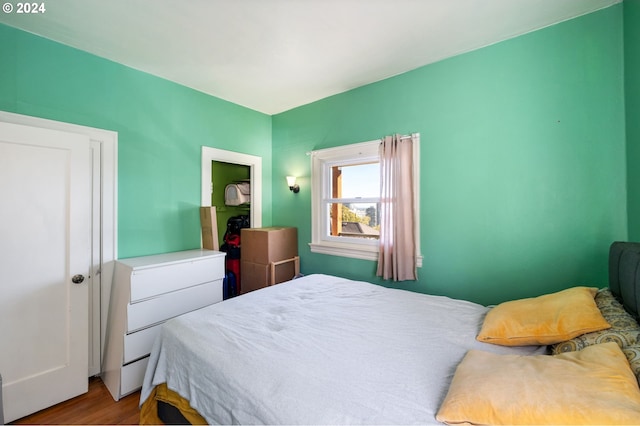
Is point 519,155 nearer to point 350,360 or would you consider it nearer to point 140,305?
point 350,360

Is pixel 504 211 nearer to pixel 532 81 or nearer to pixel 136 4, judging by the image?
pixel 532 81

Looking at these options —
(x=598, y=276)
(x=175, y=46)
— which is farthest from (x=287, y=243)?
(x=598, y=276)

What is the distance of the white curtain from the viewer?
252 cm

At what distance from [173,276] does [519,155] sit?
118 inches

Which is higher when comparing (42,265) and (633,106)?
(633,106)

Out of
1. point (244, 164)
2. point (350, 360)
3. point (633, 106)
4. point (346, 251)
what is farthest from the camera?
point (244, 164)

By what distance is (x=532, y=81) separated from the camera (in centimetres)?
200

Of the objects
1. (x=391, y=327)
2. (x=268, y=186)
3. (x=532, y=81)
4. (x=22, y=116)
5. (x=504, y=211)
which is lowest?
(x=391, y=327)

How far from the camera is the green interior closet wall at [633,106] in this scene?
1591mm

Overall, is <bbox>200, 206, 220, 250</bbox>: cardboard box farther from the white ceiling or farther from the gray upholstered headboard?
the gray upholstered headboard

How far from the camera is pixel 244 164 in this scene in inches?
136

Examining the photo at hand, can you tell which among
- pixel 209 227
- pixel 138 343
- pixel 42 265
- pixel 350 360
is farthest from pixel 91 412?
pixel 350 360

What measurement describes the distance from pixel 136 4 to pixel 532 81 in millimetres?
2816

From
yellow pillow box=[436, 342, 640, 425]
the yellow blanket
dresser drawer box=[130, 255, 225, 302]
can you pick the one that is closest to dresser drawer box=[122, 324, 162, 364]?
dresser drawer box=[130, 255, 225, 302]
